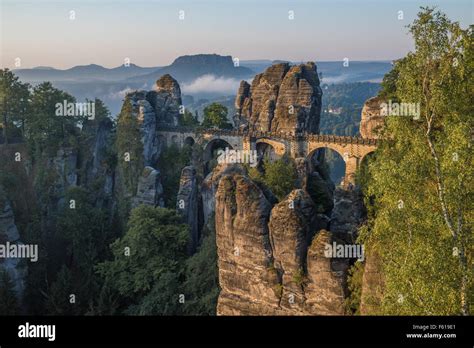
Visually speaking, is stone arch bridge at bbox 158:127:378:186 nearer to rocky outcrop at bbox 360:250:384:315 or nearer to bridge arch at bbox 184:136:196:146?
bridge arch at bbox 184:136:196:146

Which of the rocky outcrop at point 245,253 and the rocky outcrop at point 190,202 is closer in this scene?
the rocky outcrop at point 245,253

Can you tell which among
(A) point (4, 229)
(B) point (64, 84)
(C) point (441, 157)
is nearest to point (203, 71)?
(B) point (64, 84)

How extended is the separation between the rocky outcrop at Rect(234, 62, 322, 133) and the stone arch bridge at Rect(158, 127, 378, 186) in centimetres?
108

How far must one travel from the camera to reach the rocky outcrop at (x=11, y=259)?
31531 mm

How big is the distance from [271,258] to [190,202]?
16.2 metres

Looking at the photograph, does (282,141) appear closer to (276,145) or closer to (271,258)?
(276,145)

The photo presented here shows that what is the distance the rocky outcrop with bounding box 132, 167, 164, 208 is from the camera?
125ft

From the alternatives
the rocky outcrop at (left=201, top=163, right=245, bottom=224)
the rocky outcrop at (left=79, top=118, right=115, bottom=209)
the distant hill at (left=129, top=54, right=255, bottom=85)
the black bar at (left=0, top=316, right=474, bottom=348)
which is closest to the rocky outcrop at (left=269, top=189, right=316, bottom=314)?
the black bar at (left=0, top=316, right=474, bottom=348)

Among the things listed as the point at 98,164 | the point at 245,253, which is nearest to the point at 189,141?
the point at 98,164

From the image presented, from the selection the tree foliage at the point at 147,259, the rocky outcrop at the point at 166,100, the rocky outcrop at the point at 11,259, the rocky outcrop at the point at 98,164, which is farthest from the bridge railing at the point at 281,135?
the rocky outcrop at the point at 11,259

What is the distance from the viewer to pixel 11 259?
31969 mm

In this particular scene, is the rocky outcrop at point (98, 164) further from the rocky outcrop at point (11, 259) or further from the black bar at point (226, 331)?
the black bar at point (226, 331)

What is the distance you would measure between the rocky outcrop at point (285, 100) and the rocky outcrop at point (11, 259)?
74.8 ft

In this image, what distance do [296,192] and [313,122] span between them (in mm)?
24800
